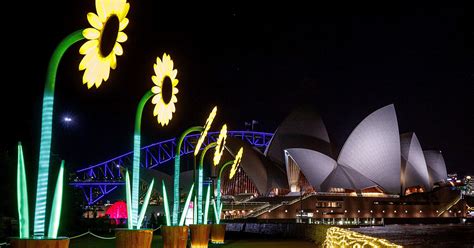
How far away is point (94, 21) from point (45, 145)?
6.39ft

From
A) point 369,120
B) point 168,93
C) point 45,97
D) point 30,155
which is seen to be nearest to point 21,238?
point 45,97

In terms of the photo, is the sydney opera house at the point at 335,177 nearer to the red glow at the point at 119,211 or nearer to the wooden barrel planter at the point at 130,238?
the red glow at the point at 119,211

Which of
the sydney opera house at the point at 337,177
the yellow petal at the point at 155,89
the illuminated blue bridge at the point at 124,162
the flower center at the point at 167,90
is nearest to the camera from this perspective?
the yellow petal at the point at 155,89

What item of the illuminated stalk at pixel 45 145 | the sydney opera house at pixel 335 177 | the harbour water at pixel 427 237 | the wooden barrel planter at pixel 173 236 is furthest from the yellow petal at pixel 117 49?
the sydney opera house at pixel 335 177

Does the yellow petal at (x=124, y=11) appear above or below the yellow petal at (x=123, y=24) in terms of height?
above

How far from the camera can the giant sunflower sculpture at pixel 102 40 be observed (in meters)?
7.20

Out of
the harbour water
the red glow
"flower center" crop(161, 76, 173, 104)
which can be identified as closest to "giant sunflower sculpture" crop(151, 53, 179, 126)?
"flower center" crop(161, 76, 173, 104)

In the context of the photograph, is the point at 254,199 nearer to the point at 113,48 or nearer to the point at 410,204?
the point at 410,204

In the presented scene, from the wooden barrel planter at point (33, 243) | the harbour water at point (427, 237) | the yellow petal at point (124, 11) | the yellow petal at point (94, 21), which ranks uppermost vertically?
the yellow petal at point (124, 11)

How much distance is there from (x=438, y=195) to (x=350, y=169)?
61.7 ft

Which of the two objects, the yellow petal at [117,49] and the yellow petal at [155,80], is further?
the yellow petal at [155,80]

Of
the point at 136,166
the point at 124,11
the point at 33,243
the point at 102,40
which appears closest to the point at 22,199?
the point at 33,243

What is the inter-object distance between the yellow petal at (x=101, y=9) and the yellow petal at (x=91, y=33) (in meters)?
0.22

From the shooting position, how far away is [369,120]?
7225 centimetres
